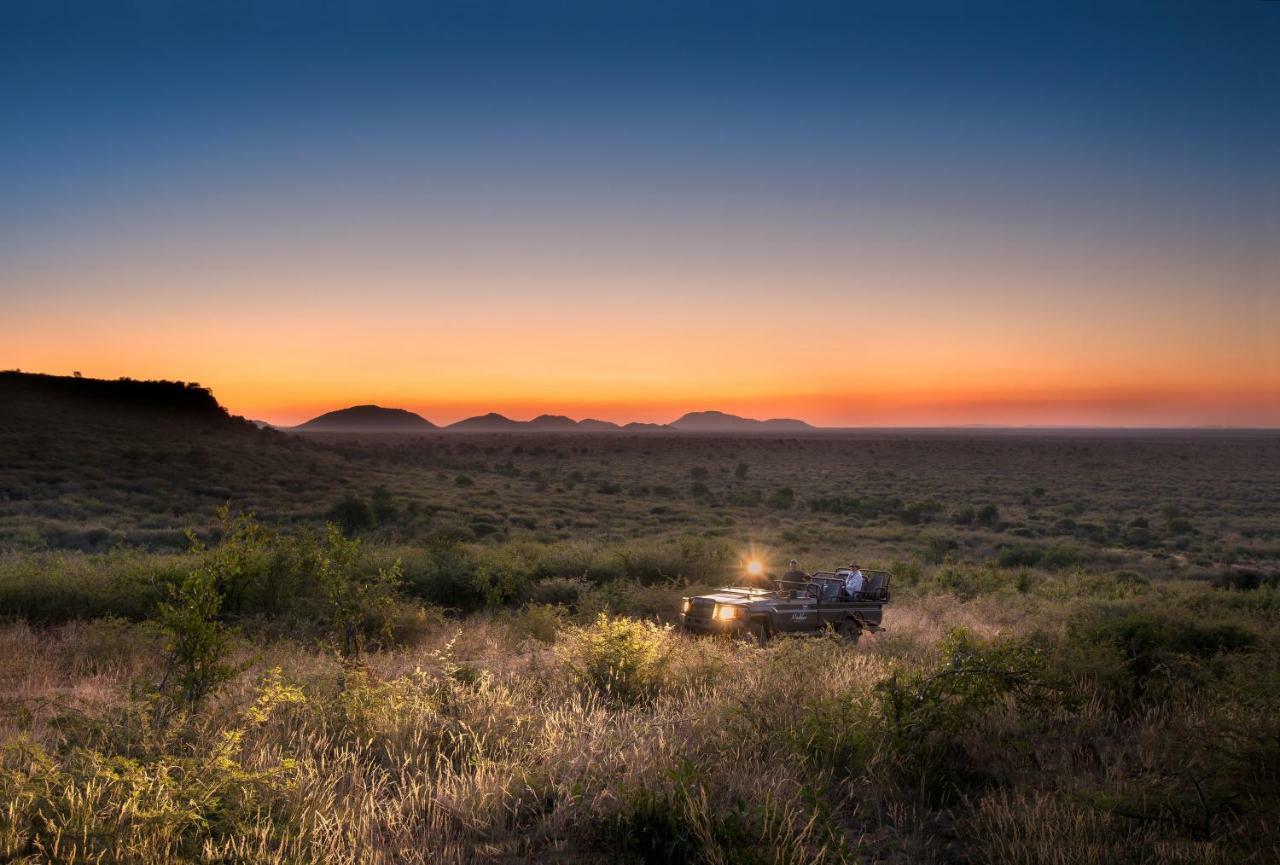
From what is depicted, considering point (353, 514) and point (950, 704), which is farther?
point (353, 514)

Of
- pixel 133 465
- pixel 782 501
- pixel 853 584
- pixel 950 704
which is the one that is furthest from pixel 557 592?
pixel 133 465

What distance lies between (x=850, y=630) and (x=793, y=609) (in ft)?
4.63

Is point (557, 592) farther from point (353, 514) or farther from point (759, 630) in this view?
point (353, 514)

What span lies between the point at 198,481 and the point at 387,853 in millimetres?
38441

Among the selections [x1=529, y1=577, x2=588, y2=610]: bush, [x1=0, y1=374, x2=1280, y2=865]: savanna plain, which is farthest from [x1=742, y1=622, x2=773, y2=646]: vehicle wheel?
[x1=529, y1=577, x2=588, y2=610]: bush

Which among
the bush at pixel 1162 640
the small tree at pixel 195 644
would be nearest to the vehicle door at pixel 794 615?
the bush at pixel 1162 640

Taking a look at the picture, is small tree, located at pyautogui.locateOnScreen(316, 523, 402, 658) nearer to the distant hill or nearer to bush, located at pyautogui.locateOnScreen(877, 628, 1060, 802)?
bush, located at pyautogui.locateOnScreen(877, 628, 1060, 802)

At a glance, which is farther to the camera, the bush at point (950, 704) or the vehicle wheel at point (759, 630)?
the vehicle wheel at point (759, 630)

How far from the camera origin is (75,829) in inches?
186

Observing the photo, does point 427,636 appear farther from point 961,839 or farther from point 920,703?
point 961,839

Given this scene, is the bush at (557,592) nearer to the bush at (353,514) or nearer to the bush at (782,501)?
the bush at (353,514)

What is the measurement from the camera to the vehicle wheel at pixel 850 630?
12.6 metres

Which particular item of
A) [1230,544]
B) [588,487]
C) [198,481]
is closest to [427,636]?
[198,481]

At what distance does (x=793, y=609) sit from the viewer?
39.9 ft
